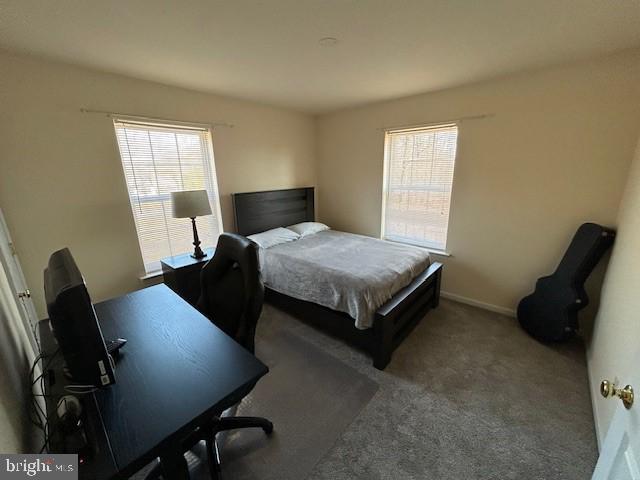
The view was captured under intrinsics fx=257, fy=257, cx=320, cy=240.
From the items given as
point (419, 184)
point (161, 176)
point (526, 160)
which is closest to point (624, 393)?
point (526, 160)

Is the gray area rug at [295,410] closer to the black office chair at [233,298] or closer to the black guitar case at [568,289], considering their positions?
the black office chair at [233,298]

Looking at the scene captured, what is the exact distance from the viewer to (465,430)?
4.99 ft

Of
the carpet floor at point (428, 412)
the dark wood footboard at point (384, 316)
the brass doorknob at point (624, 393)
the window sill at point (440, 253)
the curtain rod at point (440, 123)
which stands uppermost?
the curtain rod at point (440, 123)

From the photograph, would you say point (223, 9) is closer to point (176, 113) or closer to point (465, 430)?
point (176, 113)

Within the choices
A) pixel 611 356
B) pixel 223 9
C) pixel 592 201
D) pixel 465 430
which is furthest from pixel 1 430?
pixel 592 201

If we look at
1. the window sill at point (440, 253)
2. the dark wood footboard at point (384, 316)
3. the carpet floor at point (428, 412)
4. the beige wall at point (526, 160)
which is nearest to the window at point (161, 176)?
the dark wood footboard at point (384, 316)

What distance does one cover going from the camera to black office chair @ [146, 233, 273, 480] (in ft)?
4.21

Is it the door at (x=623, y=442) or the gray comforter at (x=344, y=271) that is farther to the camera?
the gray comforter at (x=344, y=271)

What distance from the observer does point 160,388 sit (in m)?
0.91

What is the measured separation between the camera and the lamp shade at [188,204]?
2346 mm

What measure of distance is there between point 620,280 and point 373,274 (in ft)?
5.13

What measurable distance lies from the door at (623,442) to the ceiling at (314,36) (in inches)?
68.8

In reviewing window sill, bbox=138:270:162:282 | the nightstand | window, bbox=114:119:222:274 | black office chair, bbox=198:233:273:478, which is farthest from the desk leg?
window, bbox=114:119:222:274

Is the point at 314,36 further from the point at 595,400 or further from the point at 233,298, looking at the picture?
the point at 595,400
